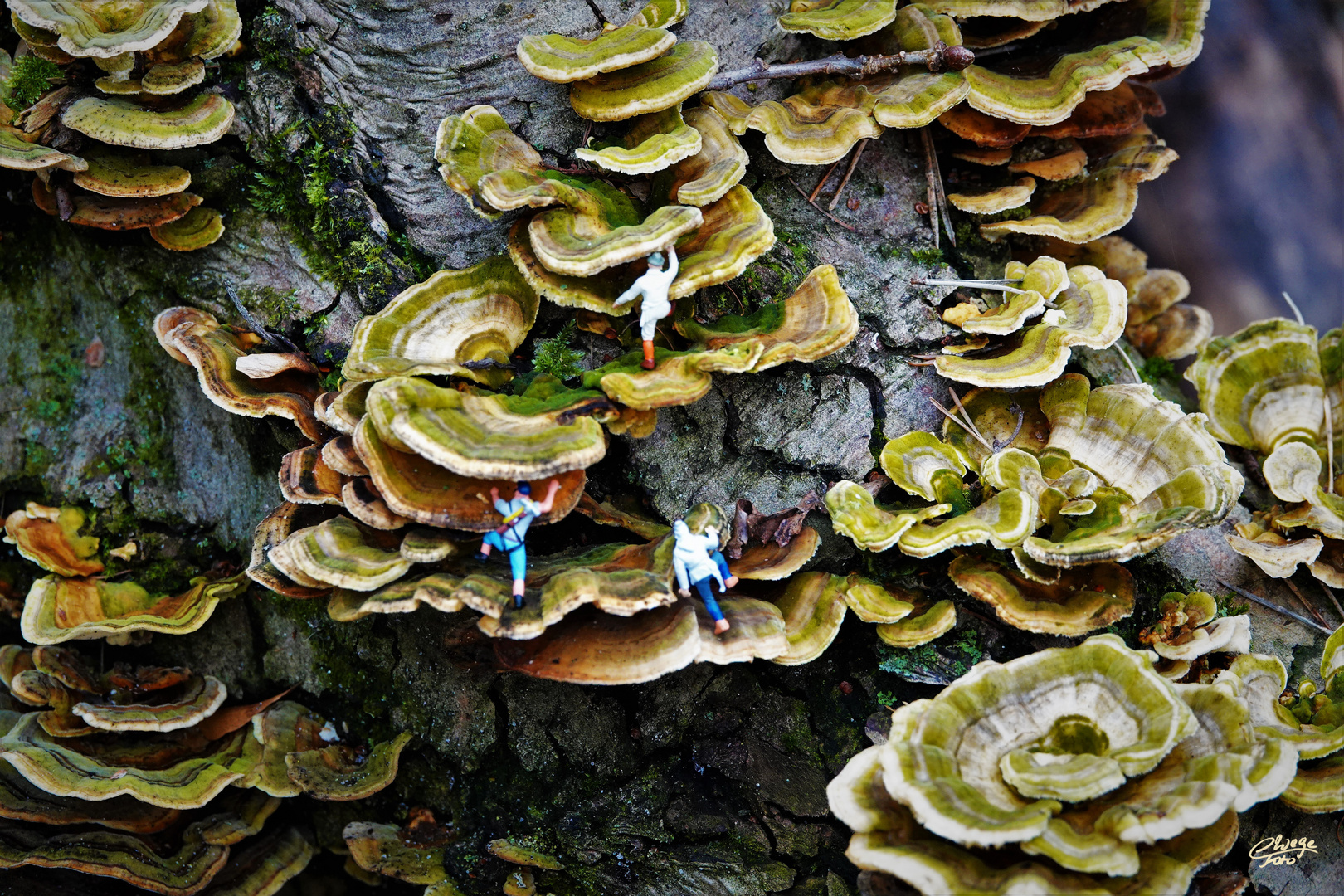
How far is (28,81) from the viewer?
4.57 m

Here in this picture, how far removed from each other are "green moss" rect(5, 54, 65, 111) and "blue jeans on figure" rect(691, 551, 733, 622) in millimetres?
4459

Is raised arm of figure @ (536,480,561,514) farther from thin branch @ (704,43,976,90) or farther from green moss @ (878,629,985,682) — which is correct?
thin branch @ (704,43,976,90)

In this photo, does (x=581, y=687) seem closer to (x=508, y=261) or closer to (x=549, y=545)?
(x=549, y=545)

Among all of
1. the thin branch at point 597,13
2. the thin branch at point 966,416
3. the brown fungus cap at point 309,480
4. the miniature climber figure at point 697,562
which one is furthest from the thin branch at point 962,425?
the brown fungus cap at point 309,480

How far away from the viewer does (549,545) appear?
4.49 meters

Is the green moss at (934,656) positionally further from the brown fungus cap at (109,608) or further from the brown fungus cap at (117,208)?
the brown fungus cap at (117,208)

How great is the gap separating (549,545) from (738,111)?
264 centimetres

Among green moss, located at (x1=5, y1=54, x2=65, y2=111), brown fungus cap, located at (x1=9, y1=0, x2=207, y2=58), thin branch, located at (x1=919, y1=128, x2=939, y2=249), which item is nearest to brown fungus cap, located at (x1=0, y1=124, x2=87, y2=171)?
green moss, located at (x1=5, y1=54, x2=65, y2=111)

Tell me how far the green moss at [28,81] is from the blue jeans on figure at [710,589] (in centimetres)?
446

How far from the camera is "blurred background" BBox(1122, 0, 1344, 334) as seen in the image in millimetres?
6500

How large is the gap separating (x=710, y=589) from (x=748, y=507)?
64 cm

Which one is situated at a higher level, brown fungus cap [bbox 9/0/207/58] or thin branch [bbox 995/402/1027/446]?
brown fungus cap [bbox 9/0/207/58]

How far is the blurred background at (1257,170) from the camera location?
650 cm

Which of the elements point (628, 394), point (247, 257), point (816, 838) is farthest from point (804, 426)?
point (247, 257)
